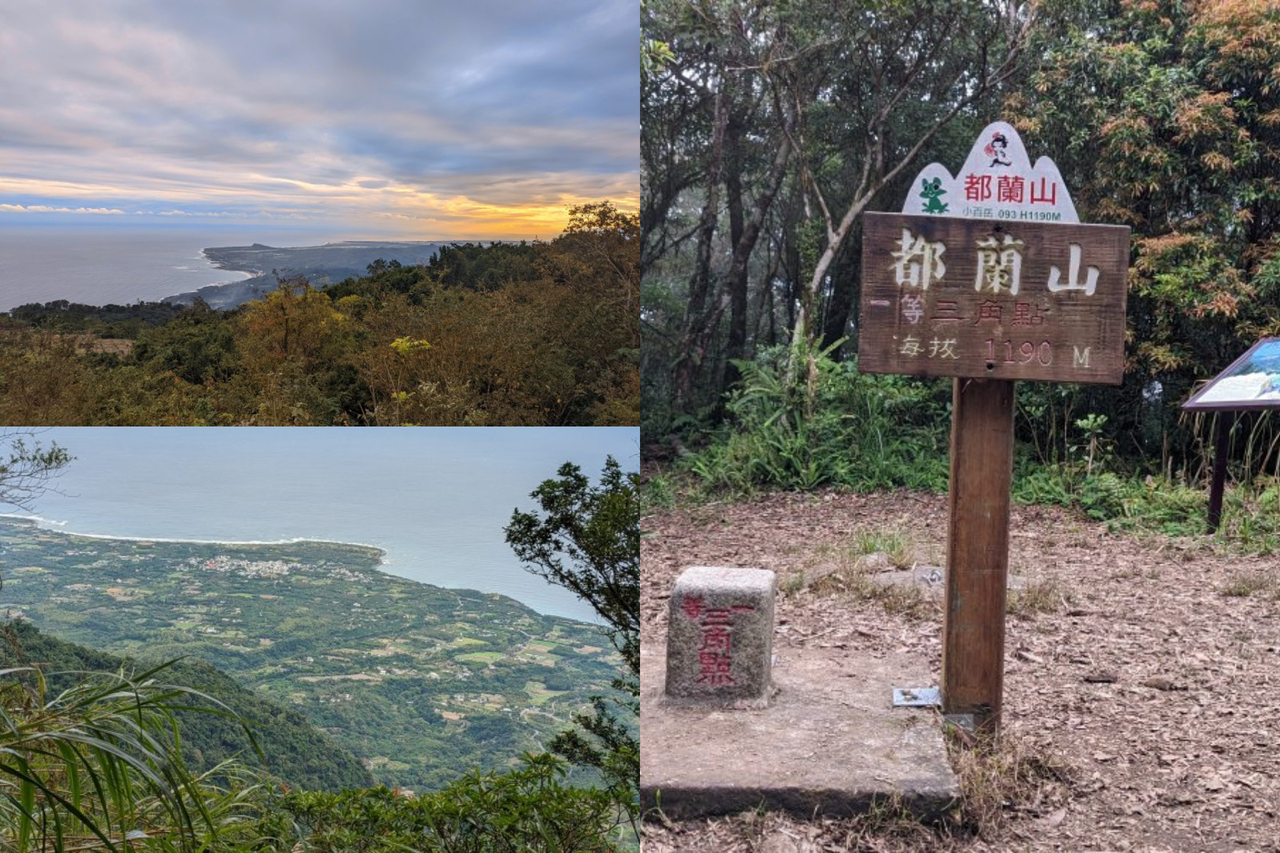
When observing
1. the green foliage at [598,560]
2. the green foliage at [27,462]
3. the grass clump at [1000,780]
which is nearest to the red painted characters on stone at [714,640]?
the green foliage at [598,560]

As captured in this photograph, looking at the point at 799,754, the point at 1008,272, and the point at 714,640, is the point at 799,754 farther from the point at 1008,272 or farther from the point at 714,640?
the point at 1008,272

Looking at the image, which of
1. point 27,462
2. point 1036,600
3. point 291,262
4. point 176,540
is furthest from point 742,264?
point 27,462

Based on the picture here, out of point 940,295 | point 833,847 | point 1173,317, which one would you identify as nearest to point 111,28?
point 940,295

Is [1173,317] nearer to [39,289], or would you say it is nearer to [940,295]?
[940,295]

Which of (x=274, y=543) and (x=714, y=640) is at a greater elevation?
(x=274, y=543)

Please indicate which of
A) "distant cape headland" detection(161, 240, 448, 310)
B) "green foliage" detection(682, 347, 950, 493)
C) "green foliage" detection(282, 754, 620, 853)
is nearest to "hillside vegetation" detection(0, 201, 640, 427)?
"distant cape headland" detection(161, 240, 448, 310)

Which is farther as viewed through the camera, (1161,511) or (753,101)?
(753,101)

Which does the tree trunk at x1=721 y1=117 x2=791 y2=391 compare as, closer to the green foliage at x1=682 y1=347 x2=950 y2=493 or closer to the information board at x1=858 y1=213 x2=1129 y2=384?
the green foliage at x1=682 y1=347 x2=950 y2=493
